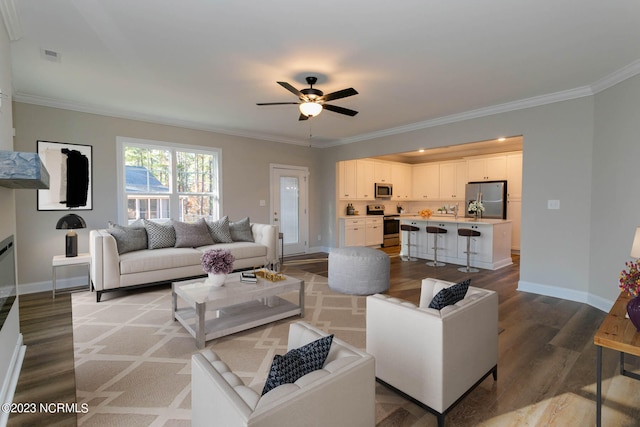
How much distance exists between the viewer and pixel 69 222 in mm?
4129

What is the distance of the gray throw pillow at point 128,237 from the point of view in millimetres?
4320

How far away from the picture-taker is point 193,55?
119 inches

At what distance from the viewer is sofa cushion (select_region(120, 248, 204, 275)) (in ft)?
13.3

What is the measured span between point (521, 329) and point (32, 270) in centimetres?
611

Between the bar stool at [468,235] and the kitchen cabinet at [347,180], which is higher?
the kitchen cabinet at [347,180]

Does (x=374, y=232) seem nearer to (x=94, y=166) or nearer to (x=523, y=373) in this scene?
(x=523, y=373)

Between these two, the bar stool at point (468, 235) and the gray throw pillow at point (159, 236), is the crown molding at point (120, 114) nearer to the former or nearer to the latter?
the gray throw pillow at point (159, 236)

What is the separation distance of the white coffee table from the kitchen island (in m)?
3.88

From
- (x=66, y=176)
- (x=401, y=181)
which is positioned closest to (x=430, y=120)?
Answer: (x=401, y=181)

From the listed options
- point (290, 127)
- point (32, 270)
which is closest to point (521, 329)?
point (290, 127)

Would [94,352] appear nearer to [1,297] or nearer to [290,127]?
[1,297]

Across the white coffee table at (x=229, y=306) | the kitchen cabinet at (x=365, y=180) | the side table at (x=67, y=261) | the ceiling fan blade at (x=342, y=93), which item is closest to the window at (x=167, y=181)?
the side table at (x=67, y=261)

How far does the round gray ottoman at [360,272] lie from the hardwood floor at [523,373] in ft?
1.65

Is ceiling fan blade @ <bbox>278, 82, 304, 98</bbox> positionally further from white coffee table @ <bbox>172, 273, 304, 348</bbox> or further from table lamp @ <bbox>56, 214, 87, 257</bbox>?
table lamp @ <bbox>56, 214, 87, 257</bbox>
